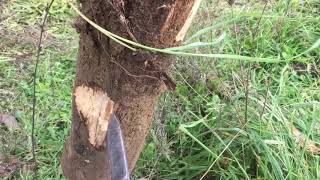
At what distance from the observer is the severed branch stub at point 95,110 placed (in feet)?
4.45

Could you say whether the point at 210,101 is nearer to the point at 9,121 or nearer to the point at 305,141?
the point at 305,141

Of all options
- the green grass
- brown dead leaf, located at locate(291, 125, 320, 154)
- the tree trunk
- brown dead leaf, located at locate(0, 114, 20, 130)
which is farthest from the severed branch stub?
brown dead leaf, located at locate(291, 125, 320, 154)

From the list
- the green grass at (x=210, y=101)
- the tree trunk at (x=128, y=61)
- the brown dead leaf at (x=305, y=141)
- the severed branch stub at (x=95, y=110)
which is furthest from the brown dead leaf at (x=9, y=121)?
the brown dead leaf at (x=305, y=141)

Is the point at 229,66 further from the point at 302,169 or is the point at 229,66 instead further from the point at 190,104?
the point at 302,169

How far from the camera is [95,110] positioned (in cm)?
139

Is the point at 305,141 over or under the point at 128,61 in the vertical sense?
under

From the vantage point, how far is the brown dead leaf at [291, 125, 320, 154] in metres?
1.83

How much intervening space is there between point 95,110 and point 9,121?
0.79 meters

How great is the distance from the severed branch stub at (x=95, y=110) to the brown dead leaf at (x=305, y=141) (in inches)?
31.9

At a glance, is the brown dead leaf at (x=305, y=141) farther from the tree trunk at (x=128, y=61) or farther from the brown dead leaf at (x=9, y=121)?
the brown dead leaf at (x=9, y=121)

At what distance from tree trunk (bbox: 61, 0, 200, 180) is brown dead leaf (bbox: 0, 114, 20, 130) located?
0.58 meters

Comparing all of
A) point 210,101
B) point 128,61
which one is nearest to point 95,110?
point 128,61

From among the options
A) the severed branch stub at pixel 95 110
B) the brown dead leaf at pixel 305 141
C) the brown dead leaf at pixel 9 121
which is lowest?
the brown dead leaf at pixel 9 121

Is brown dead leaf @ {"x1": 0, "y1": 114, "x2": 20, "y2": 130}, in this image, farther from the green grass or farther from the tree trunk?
the tree trunk
